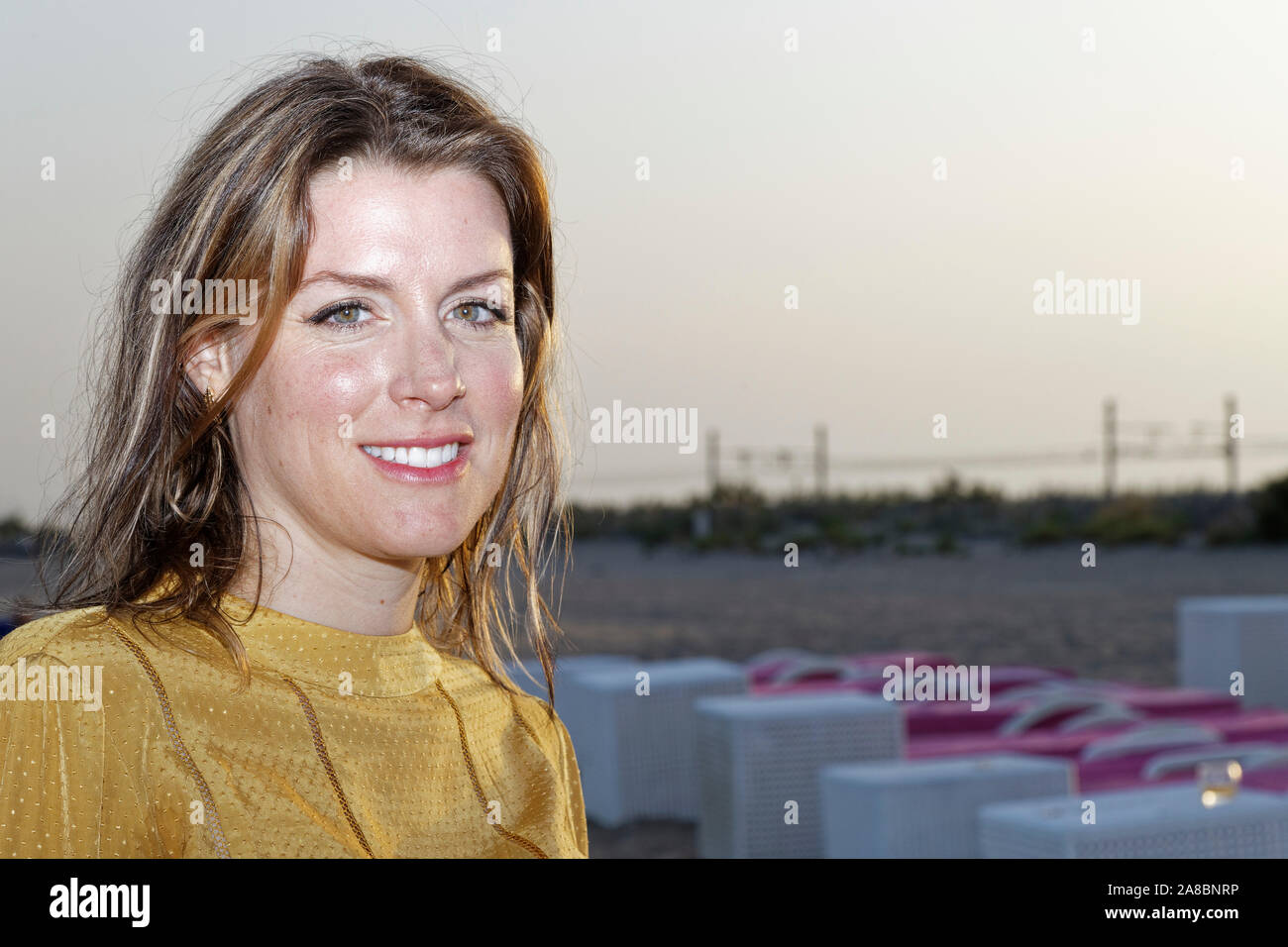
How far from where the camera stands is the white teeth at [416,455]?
1277 millimetres

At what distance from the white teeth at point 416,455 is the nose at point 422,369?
52 millimetres

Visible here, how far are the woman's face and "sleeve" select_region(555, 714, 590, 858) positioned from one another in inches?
17.6

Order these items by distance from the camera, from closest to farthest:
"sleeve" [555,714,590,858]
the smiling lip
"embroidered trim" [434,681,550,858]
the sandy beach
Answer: the smiling lip
"embroidered trim" [434,681,550,858]
"sleeve" [555,714,590,858]
the sandy beach

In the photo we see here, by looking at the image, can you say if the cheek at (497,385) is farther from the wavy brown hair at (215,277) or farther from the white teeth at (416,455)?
the wavy brown hair at (215,277)

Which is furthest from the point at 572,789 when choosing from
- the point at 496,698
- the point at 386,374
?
the point at 386,374

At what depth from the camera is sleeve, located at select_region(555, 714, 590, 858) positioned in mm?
1654

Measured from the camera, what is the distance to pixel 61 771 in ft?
3.44

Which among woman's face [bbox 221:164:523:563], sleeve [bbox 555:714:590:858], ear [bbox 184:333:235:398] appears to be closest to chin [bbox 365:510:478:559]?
woman's face [bbox 221:164:523:563]

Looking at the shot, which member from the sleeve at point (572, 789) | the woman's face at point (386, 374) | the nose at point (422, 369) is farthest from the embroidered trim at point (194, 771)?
the sleeve at point (572, 789)

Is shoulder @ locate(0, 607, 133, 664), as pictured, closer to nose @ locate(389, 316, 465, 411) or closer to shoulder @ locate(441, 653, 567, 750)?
nose @ locate(389, 316, 465, 411)

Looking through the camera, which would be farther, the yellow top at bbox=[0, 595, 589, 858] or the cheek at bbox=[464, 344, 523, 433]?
the cheek at bbox=[464, 344, 523, 433]

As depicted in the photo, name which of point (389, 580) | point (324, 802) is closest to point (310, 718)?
point (324, 802)

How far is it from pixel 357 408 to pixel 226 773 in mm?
366
